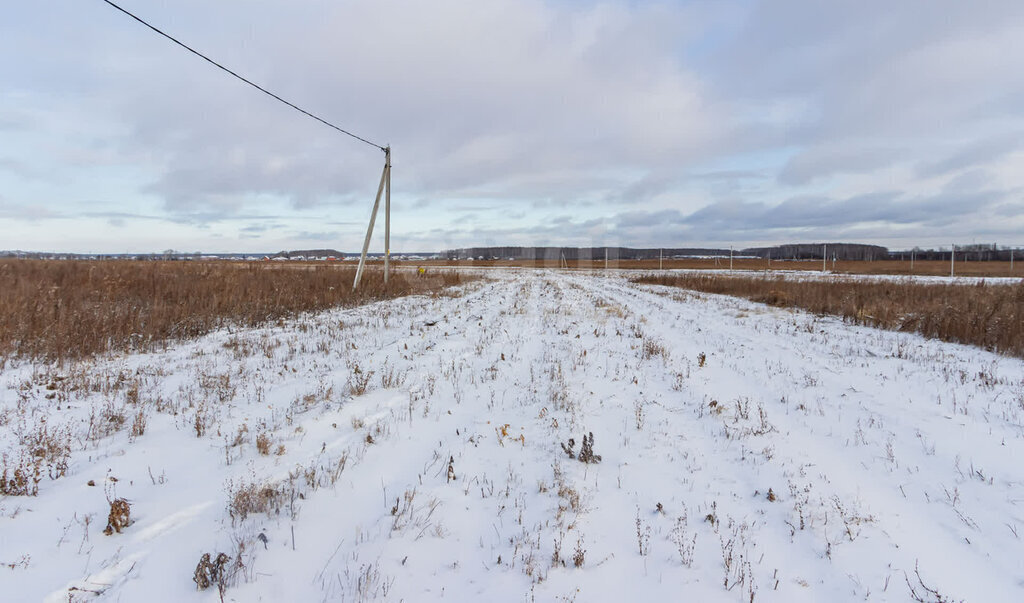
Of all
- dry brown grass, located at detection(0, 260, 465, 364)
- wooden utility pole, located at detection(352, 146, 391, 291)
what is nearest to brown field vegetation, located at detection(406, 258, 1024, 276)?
wooden utility pole, located at detection(352, 146, 391, 291)

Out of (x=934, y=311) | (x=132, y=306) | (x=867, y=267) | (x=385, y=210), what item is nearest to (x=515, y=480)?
(x=132, y=306)

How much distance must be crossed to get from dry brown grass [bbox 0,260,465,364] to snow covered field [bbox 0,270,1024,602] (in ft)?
3.28

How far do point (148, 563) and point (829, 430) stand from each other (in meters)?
5.74

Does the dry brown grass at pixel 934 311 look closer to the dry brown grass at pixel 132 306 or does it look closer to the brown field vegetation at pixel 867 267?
the dry brown grass at pixel 132 306

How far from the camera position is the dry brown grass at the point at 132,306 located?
272 inches

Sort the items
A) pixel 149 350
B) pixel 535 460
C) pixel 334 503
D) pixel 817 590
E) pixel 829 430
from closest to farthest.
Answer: pixel 817 590 → pixel 334 503 → pixel 535 460 → pixel 829 430 → pixel 149 350

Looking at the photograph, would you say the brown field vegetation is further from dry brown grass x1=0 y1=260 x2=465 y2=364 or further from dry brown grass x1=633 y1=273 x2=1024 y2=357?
dry brown grass x1=0 y1=260 x2=465 y2=364

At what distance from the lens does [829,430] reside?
438 cm

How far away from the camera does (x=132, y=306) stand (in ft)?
31.1

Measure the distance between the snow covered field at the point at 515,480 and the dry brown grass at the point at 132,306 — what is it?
1.00m

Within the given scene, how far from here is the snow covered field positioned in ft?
7.55

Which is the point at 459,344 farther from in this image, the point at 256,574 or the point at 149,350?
the point at 256,574

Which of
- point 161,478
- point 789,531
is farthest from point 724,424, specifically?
point 161,478

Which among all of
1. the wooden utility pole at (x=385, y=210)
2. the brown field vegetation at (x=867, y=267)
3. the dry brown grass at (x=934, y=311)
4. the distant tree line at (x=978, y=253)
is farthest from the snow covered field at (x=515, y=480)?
the distant tree line at (x=978, y=253)
